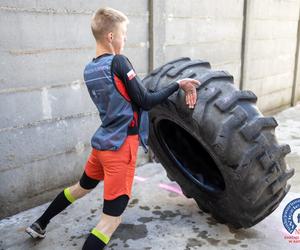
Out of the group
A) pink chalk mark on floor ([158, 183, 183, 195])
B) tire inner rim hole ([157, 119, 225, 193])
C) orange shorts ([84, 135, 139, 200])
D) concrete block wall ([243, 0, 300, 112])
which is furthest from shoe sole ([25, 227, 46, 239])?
concrete block wall ([243, 0, 300, 112])

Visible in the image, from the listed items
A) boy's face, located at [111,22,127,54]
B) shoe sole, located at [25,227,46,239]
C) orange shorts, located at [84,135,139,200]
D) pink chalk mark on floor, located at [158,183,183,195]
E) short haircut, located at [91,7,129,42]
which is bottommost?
pink chalk mark on floor, located at [158,183,183,195]

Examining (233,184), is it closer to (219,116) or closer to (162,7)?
(219,116)

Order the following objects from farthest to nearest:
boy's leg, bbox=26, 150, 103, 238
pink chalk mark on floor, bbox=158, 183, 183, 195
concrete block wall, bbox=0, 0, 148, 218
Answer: pink chalk mark on floor, bbox=158, 183, 183, 195, concrete block wall, bbox=0, 0, 148, 218, boy's leg, bbox=26, 150, 103, 238

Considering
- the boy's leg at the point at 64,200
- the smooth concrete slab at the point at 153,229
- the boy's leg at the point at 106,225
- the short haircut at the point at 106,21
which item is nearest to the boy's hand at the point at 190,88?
the short haircut at the point at 106,21

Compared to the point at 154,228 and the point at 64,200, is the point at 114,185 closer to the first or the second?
the point at 64,200

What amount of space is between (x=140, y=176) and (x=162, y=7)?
6.30 ft

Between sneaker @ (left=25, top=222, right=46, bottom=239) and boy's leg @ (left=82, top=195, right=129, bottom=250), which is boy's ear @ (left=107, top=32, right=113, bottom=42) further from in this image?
sneaker @ (left=25, top=222, right=46, bottom=239)

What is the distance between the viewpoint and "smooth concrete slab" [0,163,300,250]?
279cm

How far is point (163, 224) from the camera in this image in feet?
10.1

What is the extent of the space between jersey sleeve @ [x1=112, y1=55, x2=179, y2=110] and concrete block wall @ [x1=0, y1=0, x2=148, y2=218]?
124 centimetres

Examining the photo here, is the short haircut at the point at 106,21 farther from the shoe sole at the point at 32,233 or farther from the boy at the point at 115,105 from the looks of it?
the shoe sole at the point at 32,233

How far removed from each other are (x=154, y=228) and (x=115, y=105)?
1.19 m

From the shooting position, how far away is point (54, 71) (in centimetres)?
341

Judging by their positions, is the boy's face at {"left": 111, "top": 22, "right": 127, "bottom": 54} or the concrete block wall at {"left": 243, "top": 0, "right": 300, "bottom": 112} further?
the concrete block wall at {"left": 243, "top": 0, "right": 300, "bottom": 112}
